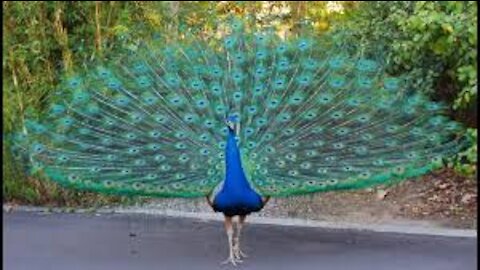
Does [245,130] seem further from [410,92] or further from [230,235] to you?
[410,92]

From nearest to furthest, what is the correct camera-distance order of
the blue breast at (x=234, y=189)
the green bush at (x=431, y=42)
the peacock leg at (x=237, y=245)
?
the blue breast at (x=234, y=189) < the peacock leg at (x=237, y=245) < the green bush at (x=431, y=42)

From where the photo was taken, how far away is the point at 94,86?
643cm

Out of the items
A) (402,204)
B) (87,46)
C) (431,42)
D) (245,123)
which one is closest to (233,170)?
(245,123)

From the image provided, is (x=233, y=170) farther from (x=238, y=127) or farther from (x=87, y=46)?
(x=87, y=46)

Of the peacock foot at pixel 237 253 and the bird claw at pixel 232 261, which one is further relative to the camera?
the peacock foot at pixel 237 253

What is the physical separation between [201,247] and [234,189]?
0.91 metres

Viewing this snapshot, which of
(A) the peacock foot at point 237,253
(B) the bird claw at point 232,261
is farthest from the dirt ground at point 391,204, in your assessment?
(B) the bird claw at point 232,261

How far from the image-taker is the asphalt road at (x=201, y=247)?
226 inches

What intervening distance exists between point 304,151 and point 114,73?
1.58 m

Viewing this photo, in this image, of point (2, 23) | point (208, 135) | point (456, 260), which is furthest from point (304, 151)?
point (2, 23)

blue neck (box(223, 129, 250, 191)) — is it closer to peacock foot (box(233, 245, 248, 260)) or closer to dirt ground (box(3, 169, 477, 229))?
peacock foot (box(233, 245, 248, 260))

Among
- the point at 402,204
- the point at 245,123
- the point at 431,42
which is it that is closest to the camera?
the point at 245,123

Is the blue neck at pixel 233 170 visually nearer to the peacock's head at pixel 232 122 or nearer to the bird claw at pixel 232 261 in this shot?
the peacock's head at pixel 232 122

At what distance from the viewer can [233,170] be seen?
554 cm
